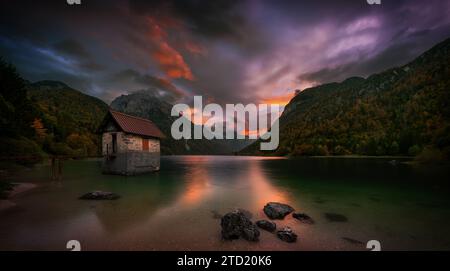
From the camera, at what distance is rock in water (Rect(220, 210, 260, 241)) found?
28.4ft

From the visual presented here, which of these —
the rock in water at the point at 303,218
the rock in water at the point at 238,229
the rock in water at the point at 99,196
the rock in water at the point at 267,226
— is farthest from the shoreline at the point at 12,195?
the rock in water at the point at 303,218

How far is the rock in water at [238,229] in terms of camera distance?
866cm

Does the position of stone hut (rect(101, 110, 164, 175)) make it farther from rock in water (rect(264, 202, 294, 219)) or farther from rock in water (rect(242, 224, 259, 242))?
rock in water (rect(242, 224, 259, 242))

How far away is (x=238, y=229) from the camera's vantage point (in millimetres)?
8859

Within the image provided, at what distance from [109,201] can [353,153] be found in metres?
150

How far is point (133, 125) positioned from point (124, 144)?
3928 millimetres

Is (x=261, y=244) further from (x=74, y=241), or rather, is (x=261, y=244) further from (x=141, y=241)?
(x=74, y=241)

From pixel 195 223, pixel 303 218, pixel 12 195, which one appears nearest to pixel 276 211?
pixel 303 218

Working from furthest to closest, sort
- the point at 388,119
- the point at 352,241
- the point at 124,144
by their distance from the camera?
the point at 388,119
the point at 124,144
the point at 352,241

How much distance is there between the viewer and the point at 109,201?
15.4 m

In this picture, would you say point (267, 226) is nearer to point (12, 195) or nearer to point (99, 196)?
point (99, 196)

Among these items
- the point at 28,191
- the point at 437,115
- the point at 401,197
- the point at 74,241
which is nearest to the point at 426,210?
the point at 401,197

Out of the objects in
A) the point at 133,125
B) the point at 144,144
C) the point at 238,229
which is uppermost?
the point at 133,125

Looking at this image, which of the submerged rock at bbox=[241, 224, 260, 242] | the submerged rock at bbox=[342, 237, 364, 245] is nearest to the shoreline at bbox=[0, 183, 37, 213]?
the submerged rock at bbox=[241, 224, 260, 242]
